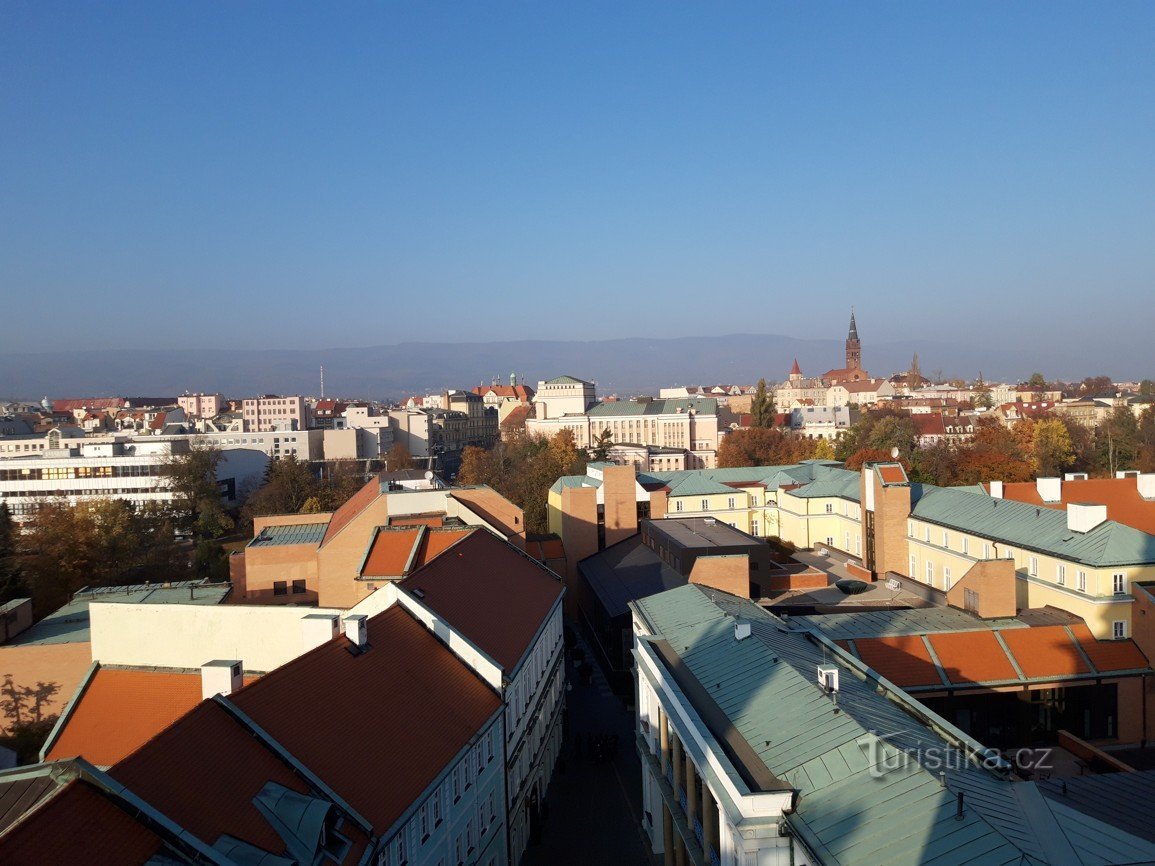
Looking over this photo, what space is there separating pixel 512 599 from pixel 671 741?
7.93 m

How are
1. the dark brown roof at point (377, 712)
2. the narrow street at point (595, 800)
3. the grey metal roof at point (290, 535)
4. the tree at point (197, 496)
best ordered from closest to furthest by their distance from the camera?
the dark brown roof at point (377, 712) < the narrow street at point (595, 800) < the grey metal roof at point (290, 535) < the tree at point (197, 496)

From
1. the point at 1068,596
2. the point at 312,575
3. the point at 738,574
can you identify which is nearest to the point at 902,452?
the point at 1068,596

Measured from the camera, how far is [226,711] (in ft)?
43.1

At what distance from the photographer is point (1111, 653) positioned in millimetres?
25406

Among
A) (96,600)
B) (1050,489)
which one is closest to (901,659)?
(1050,489)

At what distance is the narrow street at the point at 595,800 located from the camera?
2022cm

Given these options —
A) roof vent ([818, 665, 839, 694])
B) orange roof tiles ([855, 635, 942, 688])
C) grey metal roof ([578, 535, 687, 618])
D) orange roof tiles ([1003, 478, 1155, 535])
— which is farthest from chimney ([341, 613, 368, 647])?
orange roof tiles ([1003, 478, 1155, 535])

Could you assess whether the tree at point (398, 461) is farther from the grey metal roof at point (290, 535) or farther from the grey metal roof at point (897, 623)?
the grey metal roof at point (897, 623)

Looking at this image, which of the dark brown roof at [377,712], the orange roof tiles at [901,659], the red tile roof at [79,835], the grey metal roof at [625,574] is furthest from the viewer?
the grey metal roof at [625,574]

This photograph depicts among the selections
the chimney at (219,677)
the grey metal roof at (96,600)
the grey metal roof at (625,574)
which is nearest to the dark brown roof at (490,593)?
the grey metal roof at (625,574)

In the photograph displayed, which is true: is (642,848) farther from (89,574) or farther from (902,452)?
(902,452)

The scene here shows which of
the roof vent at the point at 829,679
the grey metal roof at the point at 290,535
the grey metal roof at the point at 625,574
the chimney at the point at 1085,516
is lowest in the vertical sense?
the grey metal roof at the point at 625,574

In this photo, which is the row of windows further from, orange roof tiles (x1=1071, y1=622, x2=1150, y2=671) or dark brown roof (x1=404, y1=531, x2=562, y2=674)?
orange roof tiles (x1=1071, y1=622, x2=1150, y2=671)

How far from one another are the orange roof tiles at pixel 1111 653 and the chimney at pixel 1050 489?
15412mm
